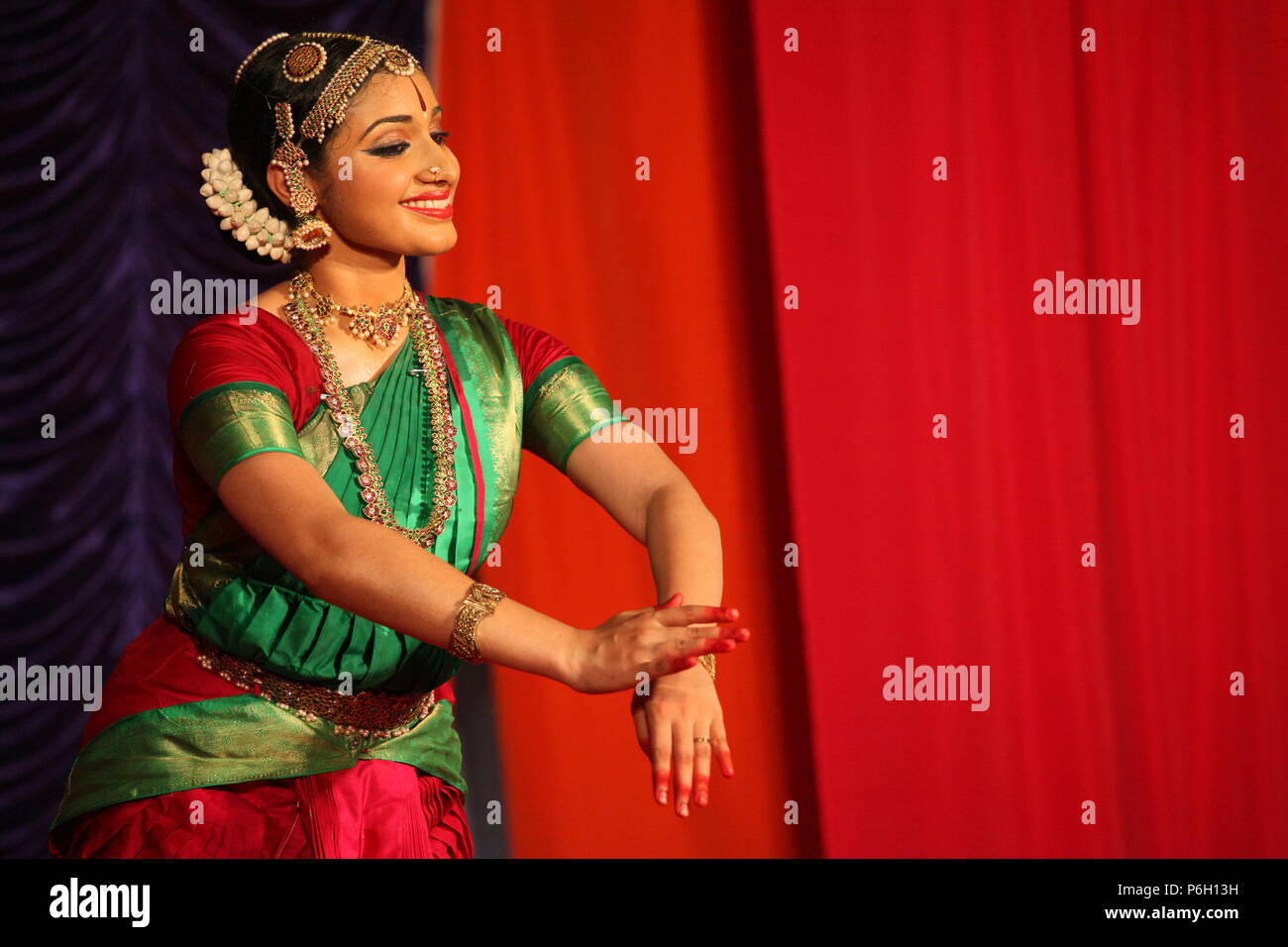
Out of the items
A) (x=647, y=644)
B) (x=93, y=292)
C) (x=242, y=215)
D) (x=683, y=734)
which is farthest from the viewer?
(x=93, y=292)

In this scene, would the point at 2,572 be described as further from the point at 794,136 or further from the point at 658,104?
the point at 794,136

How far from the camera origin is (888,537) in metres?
2.58

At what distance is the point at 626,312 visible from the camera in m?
2.60

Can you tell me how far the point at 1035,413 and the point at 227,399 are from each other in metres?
1.65

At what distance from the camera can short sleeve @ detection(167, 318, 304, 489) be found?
4.59 feet

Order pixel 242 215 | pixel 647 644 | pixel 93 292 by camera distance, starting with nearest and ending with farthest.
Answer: pixel 647 644
pixel 242 215
pixel 93 292

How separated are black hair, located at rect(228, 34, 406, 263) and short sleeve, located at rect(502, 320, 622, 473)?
1.06 ft

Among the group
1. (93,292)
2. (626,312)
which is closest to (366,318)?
(626,312)
